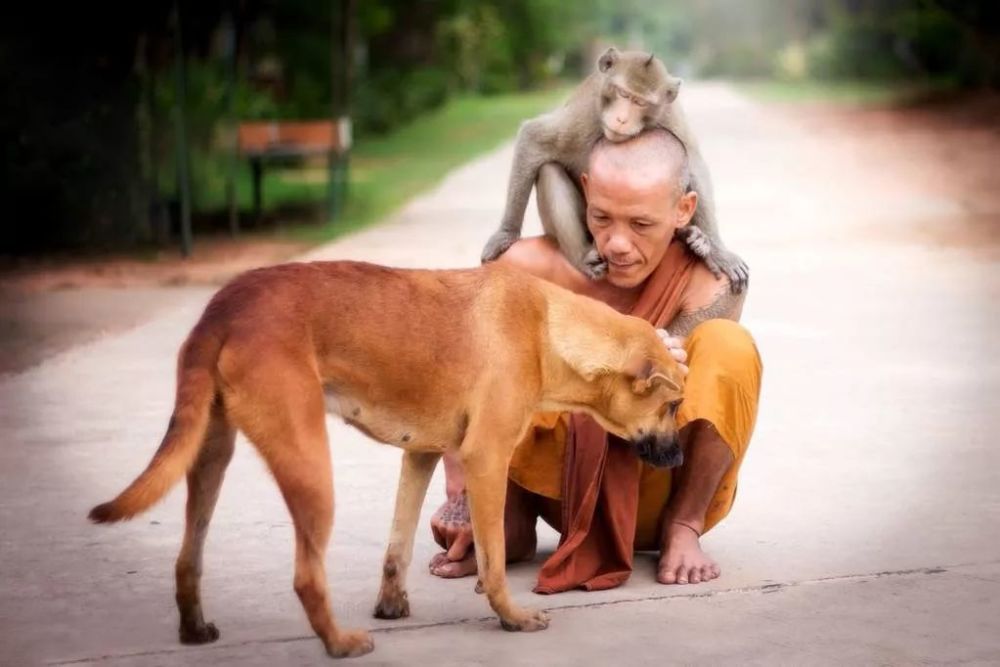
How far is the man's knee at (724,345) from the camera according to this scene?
5215 millimetres

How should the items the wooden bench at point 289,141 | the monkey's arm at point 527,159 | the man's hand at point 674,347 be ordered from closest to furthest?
the man's hand at point 674,347 < the monkey's arm at point 527,159 < the wooden bench at point 289,141

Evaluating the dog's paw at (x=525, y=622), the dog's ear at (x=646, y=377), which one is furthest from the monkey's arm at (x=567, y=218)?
the dog's paw at (x=525, y=622)

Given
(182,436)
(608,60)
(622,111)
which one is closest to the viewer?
(182,436)

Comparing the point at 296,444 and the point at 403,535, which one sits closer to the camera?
the point at 296,444

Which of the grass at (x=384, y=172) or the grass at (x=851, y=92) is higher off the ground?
the grass at (x=384, y=172)

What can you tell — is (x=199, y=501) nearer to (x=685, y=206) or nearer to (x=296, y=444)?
(x=296, y=444)

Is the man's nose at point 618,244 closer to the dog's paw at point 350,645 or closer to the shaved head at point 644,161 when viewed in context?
the shaved head at point 644,161

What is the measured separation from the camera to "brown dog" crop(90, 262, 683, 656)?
4234 millimetres

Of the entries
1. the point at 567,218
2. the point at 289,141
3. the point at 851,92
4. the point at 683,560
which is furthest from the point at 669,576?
the point at 851,92

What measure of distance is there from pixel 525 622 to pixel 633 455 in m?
0.68

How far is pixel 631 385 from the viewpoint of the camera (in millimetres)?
4723

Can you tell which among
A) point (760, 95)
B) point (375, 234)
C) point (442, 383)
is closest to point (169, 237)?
point (375, 234)

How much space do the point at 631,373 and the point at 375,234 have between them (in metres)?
11.3

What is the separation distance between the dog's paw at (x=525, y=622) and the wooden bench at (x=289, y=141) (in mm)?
13157
